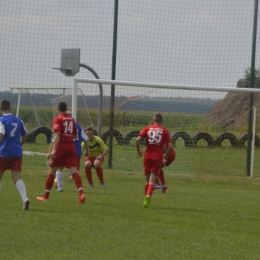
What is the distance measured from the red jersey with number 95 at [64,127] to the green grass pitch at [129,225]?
118 cm

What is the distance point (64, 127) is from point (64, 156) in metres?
0.54

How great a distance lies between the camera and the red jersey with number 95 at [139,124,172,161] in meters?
13.3

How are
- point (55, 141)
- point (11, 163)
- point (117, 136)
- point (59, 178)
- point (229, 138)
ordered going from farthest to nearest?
point (229, 138)
point (117, 136)
point (59, 178)
point (55, 141)
point (11, 163)

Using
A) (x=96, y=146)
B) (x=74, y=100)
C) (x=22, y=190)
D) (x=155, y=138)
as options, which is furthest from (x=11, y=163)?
(x=74, y=100)

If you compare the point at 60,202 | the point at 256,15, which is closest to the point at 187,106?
the point at 256,15

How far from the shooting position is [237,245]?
8.94 meters

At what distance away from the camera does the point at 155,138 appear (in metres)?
13.3

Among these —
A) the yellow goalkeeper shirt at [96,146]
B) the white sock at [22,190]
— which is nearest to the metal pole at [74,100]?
the yellow goalkeeper shirt at [96,146]

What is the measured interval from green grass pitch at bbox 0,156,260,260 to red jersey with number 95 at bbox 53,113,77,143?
1.18 m

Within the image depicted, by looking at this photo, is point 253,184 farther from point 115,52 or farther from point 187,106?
point 115,52

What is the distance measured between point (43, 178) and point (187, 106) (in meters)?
4.58

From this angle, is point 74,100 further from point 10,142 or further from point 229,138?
point 10,142

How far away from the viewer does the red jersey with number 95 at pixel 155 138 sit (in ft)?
43.6

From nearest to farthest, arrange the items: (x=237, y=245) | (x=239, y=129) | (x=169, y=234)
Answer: (x=237, y=245)
(x=169, y=234)
(x=239, y=129)
